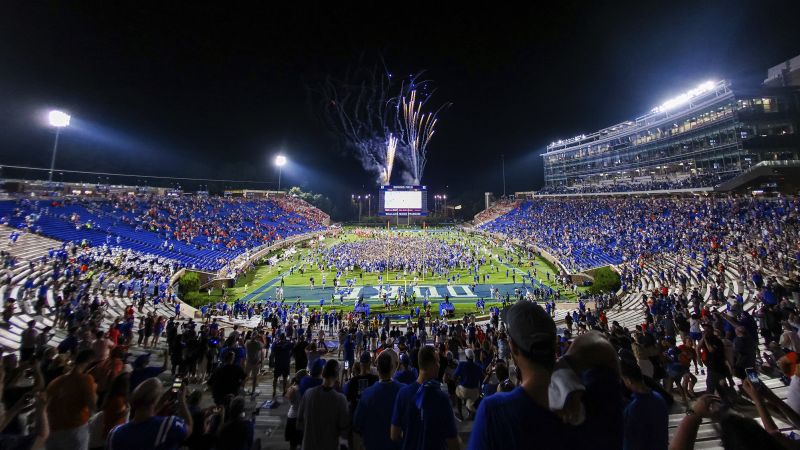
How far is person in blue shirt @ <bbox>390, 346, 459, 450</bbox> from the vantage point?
2803 millimetres

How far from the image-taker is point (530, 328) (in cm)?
163

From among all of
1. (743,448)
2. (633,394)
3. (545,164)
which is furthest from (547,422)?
(545,164)

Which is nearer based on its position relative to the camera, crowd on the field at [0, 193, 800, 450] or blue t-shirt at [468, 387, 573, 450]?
blue t-shirt at [468, 387, 573, 450]

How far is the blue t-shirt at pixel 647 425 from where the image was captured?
2717 millimetres

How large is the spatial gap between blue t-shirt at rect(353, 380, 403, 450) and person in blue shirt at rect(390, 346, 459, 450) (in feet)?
1.06

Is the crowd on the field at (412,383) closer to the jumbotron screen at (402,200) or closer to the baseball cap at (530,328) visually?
the baseball cap at (530,328)

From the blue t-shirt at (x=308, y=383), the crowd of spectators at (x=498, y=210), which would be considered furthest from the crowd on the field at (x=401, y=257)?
the crowd of spectators at (x=498, y=210)

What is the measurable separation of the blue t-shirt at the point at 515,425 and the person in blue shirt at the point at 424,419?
1321 mm

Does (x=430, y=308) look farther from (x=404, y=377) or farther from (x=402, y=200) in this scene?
(x=402, y=200)

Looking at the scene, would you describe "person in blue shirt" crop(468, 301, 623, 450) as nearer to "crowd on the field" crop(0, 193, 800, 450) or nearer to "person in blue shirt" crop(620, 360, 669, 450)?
"crowd on the field" crop(0, 193, 800, 450)

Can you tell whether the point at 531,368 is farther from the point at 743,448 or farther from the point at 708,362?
the point at 708,362

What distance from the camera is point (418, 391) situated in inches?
119

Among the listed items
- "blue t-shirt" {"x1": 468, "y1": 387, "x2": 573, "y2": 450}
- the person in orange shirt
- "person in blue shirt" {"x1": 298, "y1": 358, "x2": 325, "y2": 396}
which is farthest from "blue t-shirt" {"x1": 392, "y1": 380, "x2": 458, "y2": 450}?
the person in orange shirt

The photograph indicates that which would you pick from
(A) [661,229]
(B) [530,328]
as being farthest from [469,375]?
(A) [661,229]
